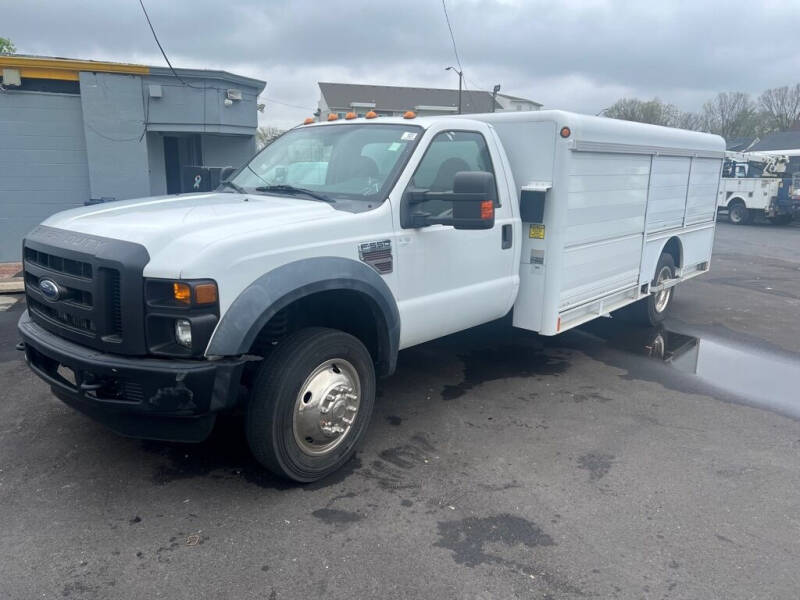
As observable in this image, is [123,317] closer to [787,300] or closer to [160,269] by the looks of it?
[160,269]

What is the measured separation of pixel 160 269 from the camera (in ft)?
10.2

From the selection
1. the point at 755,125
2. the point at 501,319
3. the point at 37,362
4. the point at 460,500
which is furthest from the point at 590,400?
the point at 755,125

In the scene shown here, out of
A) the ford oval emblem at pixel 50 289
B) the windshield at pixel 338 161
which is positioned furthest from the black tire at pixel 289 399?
the ford oval emblem at pixel 50 289

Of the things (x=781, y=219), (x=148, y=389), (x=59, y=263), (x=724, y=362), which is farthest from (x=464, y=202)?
(x=781, y=219)

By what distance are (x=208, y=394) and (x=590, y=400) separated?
3.28 meters

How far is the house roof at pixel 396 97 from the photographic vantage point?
5124cm

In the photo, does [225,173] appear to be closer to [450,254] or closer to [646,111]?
[450,254]

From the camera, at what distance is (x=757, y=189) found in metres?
24.3

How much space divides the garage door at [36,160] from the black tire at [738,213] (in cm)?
2320

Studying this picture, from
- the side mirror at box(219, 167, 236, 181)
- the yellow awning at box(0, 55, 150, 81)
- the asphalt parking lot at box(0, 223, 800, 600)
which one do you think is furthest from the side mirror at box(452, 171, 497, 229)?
the yellow awning at box(0, 55, 150, 81)

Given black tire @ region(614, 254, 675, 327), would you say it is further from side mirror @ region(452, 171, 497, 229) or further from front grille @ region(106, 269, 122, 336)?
front grille @ region(106, 269, 122, 336)

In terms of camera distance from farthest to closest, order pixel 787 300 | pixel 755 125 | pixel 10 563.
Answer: pixel 755 125
pixel 787 300
pixel 10 563

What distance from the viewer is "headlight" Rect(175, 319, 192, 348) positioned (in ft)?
10.3

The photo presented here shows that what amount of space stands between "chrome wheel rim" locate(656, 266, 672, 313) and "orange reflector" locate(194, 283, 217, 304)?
5663 mm
